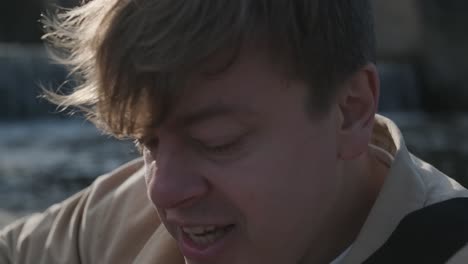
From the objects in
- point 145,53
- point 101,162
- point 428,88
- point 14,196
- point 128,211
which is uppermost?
point 145,53

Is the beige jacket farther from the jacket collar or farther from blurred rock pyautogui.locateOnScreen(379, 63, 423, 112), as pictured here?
blurred rock pyautogui.locateOnScreen(379, 63, 423, 112)

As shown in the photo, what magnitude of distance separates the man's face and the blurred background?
46 cm

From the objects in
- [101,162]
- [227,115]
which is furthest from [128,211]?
[101,162]

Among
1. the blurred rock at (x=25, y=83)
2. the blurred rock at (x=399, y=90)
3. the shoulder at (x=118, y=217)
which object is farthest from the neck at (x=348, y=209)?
the blurred rock at (x=399, y=90)

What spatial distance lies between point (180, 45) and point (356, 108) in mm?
310

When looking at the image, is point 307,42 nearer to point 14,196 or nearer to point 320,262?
point 320,262

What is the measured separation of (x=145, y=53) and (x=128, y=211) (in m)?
0.59

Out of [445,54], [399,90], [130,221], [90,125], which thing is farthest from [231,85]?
[445,54]

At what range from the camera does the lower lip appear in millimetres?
1438

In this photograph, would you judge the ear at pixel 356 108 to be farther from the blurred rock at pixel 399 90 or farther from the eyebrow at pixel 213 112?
the blurred rock at pixel 399 90

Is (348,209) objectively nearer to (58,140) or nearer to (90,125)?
(58,140)

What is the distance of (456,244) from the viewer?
1.46 m

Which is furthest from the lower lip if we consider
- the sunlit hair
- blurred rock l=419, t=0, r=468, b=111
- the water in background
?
blurred rock l=419, t=0, r=468, b=111

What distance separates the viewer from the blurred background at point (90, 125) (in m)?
6.53
